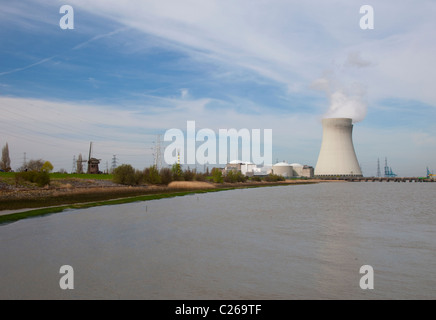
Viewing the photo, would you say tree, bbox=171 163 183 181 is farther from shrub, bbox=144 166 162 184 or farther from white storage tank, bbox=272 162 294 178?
white storage tank, bbox=272 162 294 178

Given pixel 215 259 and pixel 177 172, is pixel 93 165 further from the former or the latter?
pixel 215 259

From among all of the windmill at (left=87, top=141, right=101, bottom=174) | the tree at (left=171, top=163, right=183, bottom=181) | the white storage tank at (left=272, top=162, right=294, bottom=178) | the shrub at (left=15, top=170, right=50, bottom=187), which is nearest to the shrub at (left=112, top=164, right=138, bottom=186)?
the tree at (left=171, top=163, right=183, bottom=181)

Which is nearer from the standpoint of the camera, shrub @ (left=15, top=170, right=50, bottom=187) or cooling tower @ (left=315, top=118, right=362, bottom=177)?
shrub @ (left=15, top=170, right=50, bottom=187)

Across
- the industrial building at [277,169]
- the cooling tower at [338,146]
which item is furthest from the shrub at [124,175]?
Answer: the industrial building at [277,169]

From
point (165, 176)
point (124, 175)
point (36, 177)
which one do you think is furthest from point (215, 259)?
point (165, 176)

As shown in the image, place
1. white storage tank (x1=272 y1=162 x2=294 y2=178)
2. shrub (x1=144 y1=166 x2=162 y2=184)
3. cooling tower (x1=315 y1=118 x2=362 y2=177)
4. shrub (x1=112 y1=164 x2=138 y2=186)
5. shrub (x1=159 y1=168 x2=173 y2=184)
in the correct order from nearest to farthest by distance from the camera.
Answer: shrub (x1=112 y1=164 x2=138 y2=186) → shrub (x1=144 y1=166 x2=162 y2=184) → shrub (x1=159 y1=168 x2=173 y2=184) → cooling tower (x1=315 y1=118 x2=362 y2=177) → white storage tank (x1=272 y1=162 x2=294 y2=178)
